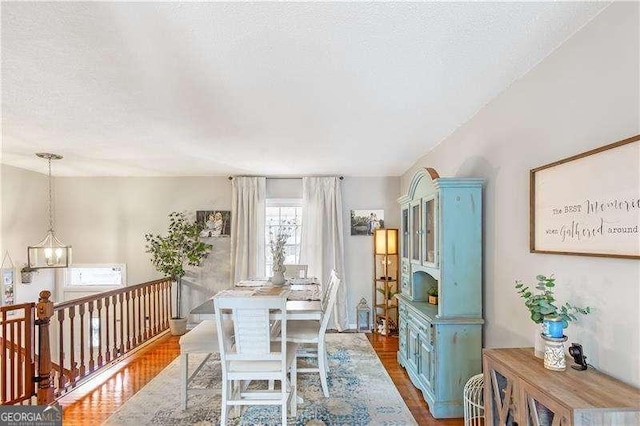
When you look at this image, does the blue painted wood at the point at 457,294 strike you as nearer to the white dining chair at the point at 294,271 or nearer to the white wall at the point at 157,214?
the white dining chair at the point at 294,271

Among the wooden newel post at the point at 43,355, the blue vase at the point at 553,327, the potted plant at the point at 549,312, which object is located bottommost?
the wooden newel post at the point at 43,355

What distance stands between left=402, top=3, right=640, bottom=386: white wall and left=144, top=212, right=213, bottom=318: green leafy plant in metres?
4.21

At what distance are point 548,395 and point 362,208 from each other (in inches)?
178

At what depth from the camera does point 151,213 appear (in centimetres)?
585

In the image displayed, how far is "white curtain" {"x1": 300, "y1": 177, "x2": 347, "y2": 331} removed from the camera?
5.66 m

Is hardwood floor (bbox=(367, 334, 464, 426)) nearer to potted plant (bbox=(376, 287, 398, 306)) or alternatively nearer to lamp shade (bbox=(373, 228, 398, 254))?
potted plant (bbox=(376, 287, 398, 306))

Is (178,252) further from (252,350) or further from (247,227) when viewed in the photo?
(252,350)

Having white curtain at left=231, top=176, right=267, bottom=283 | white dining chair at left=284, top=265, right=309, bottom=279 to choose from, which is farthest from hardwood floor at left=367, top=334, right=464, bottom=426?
white curtain at left=231, top=176, right=267, bottom=283

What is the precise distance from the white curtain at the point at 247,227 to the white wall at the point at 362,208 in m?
1.38

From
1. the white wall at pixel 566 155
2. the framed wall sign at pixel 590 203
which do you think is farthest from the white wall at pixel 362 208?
the framed wall sign at pixel 590 203

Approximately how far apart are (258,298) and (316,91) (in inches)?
60.5

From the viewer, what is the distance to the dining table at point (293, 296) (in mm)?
2951

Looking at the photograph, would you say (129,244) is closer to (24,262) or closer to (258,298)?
(24,262)

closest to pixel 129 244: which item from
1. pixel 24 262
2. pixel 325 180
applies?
pixel 24 262
